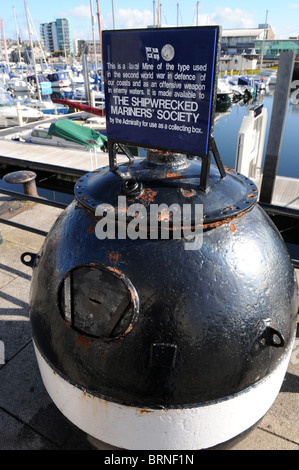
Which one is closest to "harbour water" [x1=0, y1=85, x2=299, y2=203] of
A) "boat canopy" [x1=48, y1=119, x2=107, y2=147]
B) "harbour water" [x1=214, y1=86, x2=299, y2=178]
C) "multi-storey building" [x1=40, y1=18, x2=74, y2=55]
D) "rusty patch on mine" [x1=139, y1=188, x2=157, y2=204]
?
"harbour water" [x1=214, y1=86, x2=299, y2=178]

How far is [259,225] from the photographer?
226 cm

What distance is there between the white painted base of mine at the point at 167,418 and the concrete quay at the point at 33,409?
0.25 m

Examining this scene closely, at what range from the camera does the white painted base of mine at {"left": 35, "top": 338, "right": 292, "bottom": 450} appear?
1992mm

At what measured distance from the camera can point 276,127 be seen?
652 centimetres

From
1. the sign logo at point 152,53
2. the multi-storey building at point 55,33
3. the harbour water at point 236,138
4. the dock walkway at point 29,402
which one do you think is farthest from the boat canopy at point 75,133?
the multi-storey building at point 55,33

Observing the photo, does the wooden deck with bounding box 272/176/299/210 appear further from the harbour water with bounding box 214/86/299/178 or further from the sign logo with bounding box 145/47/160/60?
the sign logo with bounding box 145/47/160/60

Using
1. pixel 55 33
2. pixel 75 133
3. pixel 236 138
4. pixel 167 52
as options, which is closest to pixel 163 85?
pixel 167 52

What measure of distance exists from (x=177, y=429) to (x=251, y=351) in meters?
0.63

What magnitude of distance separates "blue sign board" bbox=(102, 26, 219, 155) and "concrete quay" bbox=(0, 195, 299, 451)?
2035 mm

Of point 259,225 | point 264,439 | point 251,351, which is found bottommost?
point 264,439

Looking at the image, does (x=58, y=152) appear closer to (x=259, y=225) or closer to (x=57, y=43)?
(x=259, y=225)

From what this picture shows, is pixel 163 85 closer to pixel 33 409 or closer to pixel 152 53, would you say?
pixel 152 53

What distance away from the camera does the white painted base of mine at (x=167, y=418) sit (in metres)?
1.99
